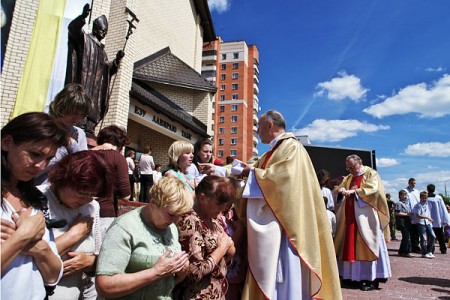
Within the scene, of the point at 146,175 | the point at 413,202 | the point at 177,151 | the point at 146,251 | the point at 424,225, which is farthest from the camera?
the point at 413,202

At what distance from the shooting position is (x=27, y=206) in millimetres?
1510

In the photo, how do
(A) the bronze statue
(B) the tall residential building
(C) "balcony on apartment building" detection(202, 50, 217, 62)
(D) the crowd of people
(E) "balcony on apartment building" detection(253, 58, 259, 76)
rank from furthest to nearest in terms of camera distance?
(E) "balcony on apartment building" detection(253, 58, 259, 76), (B) the tall residential building, (C) "balcony on apartment building" detection(202, 50, 217, 62), (A) the bronze statue, (D) the crowd of people

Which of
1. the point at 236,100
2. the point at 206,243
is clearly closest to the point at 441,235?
the point at 206,243

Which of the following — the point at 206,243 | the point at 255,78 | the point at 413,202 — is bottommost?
the point at 206,243

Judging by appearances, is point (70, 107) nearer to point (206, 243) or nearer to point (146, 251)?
point (146, 251)

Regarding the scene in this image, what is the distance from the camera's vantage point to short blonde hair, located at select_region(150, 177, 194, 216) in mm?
1931

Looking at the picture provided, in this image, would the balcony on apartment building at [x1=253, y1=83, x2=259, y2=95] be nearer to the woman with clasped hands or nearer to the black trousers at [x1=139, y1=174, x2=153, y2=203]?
the black trousers at [x1=139, y1=174, x2=153, y2=203]

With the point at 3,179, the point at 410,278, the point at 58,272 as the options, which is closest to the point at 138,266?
the point at 58,272

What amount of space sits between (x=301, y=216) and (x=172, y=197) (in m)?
1.61

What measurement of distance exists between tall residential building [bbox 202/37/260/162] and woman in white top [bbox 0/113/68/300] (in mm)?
57849

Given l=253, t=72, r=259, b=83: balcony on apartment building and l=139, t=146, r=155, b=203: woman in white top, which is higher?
l=253, t=72, r=259, b=83: balcony on apartment building

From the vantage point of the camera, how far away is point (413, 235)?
1188 centimetres

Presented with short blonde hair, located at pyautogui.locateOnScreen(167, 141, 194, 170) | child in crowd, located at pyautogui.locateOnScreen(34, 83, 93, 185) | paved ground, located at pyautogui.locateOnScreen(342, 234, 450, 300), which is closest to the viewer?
child in crowd, located at pyautogui.locateOnScreen(34, 83, 93, 185)

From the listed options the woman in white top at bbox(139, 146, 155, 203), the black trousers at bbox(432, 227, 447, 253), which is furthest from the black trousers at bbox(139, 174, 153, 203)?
the black trousers at bbox(432, 227, 447, 253)
